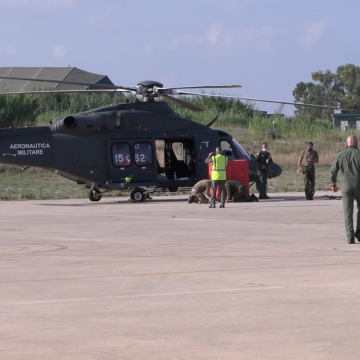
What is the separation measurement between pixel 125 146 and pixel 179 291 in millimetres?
16516

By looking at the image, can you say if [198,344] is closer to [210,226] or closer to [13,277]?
[13,277]

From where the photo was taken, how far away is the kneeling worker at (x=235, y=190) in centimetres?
2350

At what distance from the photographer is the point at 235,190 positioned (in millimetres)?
23531

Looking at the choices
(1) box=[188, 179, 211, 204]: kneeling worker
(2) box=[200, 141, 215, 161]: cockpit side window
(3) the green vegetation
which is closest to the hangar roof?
(3) the green vegetation

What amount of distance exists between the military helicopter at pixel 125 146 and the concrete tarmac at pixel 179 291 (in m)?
7.83

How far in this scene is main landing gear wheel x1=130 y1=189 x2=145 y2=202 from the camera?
80.5 feet

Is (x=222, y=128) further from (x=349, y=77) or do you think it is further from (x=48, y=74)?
(x=349, y=77)

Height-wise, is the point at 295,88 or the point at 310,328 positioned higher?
the point at 295,88

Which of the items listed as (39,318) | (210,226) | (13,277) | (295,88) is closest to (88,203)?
(210,226)

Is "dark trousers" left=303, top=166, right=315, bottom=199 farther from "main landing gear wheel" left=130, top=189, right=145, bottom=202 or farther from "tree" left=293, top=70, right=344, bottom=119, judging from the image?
"tree" left=293, top=70, right=344, bottom=119

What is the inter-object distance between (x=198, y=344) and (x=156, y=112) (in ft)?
63.0

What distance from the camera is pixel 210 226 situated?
51.5ft

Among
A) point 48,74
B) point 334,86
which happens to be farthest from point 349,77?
point 48,74

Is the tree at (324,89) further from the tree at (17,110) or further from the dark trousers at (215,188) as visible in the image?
the dark trousers at (215,188)
